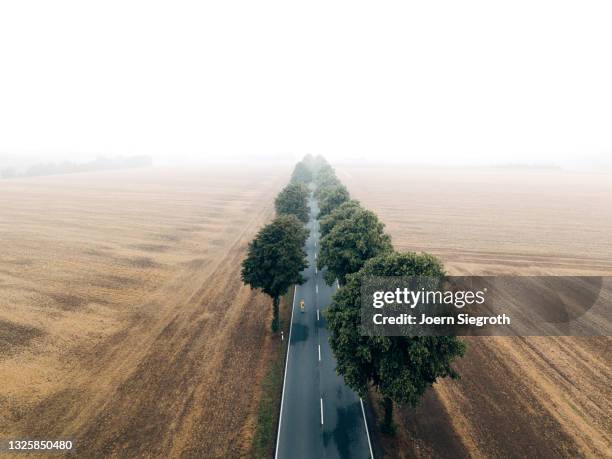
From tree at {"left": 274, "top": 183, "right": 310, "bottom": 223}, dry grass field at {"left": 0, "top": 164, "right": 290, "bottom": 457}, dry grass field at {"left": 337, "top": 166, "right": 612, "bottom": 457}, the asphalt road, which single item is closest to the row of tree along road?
the asphalt road

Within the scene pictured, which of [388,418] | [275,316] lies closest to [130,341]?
[275,316]

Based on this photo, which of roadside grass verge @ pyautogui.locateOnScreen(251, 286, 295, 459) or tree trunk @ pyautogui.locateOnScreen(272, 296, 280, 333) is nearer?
roadside grass verge @ pyautogui.locateOnScreen(251, 286, 295, 459)

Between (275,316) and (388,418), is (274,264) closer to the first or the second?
(275,316)

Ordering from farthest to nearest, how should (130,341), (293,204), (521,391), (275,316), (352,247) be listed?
(293,204) < (352,247) < (275,316) < (130,341) < (521,391)

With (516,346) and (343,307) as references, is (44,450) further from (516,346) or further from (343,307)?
(516,346)

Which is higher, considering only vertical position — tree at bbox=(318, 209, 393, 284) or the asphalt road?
tree at bbox=(318, 209, 393, 284)

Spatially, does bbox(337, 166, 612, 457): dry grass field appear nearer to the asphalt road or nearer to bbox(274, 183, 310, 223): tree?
the asphalt road
